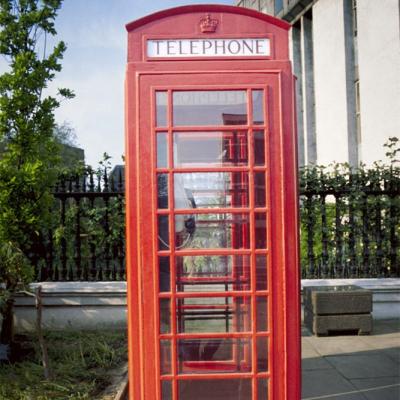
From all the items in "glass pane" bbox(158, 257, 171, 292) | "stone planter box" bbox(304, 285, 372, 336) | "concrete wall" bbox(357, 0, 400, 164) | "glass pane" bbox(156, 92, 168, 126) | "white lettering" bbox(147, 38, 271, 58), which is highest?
"concrete wall" bbox(357, 0, 400, 164)

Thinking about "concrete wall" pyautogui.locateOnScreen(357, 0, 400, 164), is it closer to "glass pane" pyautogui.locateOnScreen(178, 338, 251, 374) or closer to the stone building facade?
the stone building facade

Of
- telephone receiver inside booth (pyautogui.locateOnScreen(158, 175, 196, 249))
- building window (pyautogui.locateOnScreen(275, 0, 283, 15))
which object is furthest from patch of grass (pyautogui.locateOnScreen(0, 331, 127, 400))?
building window (pyautogui.locateOnScreen(275, 0, 283, 15))

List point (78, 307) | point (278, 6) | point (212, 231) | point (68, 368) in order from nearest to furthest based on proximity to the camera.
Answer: point (212, 231) < point (68, 368) < point (78, 307) < point (278, 6)

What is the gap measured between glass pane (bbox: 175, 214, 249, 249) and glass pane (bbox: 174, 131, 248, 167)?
1.16 feet

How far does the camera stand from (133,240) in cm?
334

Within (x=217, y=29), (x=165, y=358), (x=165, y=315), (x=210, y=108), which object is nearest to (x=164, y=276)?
(x=165, y=315)

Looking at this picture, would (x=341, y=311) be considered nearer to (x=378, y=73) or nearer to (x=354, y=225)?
(x=354, y=225)

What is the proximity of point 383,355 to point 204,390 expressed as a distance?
311 cm

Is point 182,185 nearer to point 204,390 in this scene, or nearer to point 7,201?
point 204,390

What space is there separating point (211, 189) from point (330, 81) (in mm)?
15401

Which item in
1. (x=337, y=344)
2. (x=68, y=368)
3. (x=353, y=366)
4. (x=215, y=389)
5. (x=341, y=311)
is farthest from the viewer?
(x=341, y=311)

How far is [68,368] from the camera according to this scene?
5.25 meters

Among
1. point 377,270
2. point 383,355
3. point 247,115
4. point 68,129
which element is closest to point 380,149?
point 377,270

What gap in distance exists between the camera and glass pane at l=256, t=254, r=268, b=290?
338cm
